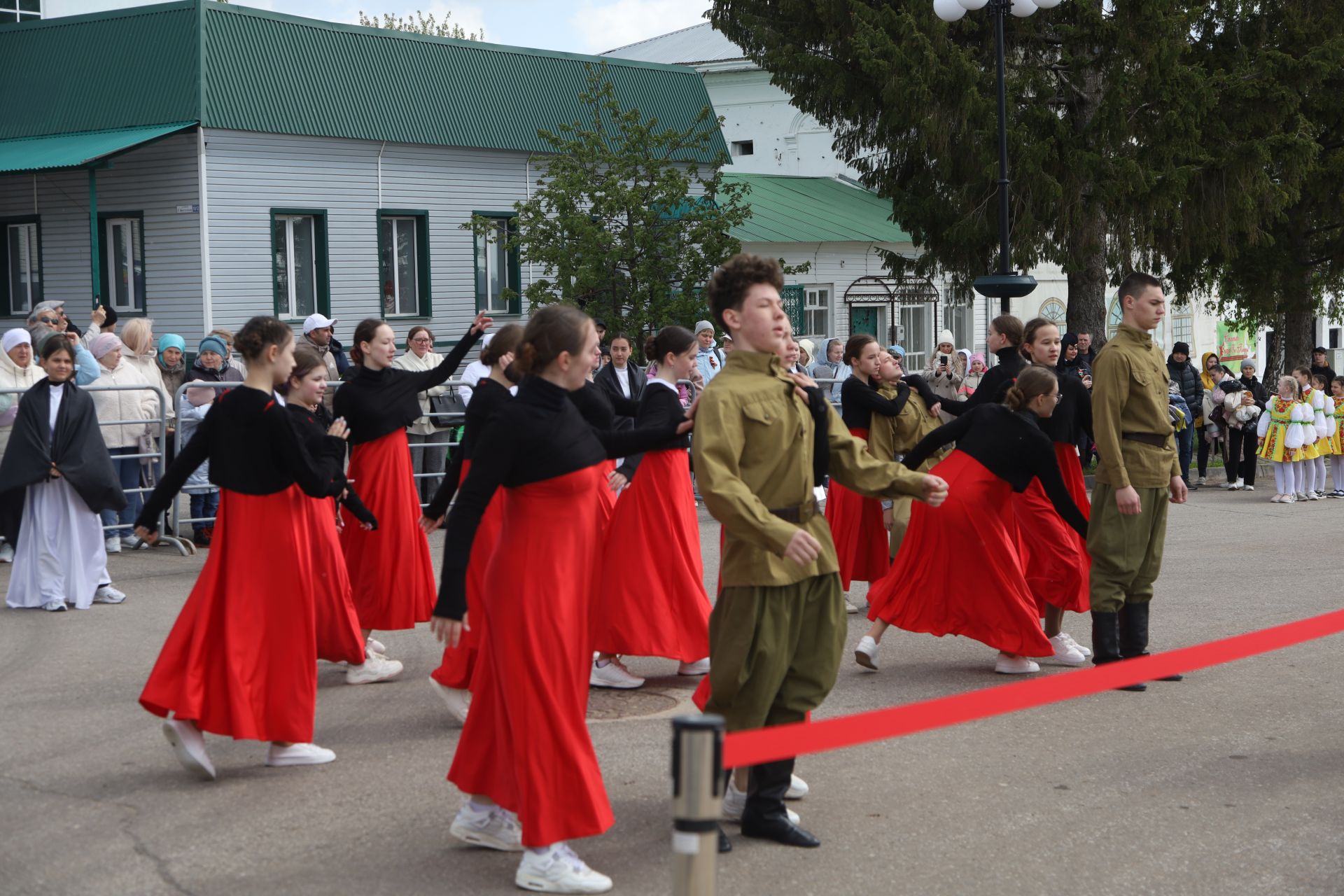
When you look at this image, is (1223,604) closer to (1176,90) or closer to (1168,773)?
(1168,773)

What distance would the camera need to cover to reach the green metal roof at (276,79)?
74.4ft

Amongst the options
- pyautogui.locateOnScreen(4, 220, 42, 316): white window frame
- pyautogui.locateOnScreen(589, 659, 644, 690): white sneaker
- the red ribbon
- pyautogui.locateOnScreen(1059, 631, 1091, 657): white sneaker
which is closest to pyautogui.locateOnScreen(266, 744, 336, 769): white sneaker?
pyautogui.locateOnScreen(589, 659, 644, 690): white sneaker

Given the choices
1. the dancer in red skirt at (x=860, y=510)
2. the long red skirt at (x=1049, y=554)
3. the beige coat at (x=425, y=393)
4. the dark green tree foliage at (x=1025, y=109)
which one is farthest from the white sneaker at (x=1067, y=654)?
the dark green tree foliage at (x=1025, y=109)

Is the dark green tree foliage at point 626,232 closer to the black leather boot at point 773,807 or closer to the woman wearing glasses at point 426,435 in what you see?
the woman wearing glasses at point 426,435

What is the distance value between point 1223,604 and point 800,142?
32520mm

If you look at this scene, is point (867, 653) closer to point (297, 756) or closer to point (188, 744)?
point (297, 756)

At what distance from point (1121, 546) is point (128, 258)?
19.9m

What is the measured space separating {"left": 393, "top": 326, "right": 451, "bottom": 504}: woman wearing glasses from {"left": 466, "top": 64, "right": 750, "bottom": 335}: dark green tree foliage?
6.73m

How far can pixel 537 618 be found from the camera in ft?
16.6

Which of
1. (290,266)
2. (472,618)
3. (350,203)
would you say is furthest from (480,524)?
(350,203)

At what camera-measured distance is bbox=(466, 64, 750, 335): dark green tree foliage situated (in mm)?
22219

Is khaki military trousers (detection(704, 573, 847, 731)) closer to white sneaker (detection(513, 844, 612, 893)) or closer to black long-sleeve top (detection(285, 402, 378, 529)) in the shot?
white sneaker (detection(513, 844, 612, 893))

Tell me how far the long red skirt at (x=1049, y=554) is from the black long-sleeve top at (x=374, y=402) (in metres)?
3.30

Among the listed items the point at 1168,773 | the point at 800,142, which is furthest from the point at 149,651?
the point at 800,142
